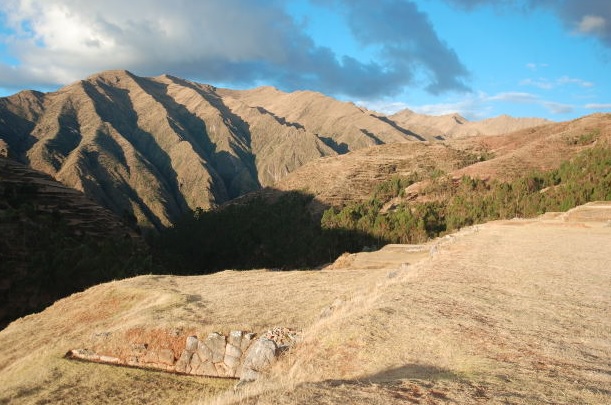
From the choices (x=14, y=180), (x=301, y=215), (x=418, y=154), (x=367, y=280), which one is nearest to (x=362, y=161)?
(x=418, y=154)

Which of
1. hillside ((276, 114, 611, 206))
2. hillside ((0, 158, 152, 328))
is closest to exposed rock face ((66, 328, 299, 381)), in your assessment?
hillside ((0, 158, 152, 328))

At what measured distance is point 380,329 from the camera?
12672mm

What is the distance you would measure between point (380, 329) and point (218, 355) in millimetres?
7906

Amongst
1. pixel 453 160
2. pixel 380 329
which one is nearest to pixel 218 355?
pixel 380 329

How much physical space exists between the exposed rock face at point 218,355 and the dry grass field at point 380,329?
0.62 meters

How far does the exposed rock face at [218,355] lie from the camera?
1502cm

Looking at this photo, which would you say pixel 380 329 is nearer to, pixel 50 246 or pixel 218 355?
pixel 218 355

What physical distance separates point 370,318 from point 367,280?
13.6 meters

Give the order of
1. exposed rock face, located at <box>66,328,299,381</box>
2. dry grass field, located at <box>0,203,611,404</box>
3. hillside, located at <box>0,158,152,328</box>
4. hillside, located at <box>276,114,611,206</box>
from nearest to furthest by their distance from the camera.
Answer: dry grass field, located at <box>0,203,611,404</box> < exposed rock face, located at <box>66,328,299,381</box> < hillside, located at <box>0,158,152,328</box> < hillside, located at <box>276,114,611,206</box>

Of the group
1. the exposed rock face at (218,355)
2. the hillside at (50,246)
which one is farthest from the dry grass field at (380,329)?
the hillside at (50,246)

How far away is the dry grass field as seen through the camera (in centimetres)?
848

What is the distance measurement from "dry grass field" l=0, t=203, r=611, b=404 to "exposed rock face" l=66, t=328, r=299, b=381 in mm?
620

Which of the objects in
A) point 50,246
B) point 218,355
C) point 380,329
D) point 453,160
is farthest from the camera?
point 453,160

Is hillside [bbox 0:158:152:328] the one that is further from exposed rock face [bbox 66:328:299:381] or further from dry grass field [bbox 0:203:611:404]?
exposed rock face [bbox 66:328:299:381]
